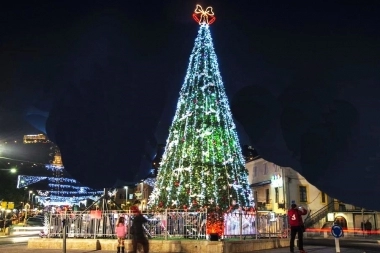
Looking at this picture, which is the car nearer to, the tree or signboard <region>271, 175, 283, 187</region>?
the tree

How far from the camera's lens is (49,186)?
230ft

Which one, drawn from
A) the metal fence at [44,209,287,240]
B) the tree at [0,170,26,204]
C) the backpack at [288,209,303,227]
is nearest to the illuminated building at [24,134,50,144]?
the tree at [0,170,26,204]

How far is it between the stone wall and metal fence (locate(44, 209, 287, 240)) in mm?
464

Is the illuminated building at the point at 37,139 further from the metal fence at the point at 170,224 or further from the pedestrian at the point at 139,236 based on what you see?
the pedestrian at the point at 139,236

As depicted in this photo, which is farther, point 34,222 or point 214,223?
point 34,222

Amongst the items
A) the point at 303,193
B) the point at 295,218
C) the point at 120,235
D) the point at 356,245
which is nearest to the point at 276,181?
the point at 303,193

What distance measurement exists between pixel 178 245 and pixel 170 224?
119 cm

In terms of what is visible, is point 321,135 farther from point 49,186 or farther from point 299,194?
point 49,186

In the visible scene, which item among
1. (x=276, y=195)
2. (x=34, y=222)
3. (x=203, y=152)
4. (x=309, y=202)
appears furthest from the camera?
(x=276, y=195)

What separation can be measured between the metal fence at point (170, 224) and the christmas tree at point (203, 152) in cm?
672

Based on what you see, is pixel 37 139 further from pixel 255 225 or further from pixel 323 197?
pixel 255 225

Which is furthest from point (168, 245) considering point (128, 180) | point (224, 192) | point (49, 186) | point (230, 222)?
point (128, 180)

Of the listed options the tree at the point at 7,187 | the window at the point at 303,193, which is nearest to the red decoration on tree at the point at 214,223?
A: the window at the point at 303,193

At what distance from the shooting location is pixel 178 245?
14.8 metres
